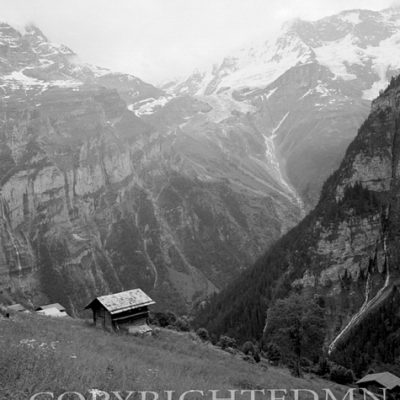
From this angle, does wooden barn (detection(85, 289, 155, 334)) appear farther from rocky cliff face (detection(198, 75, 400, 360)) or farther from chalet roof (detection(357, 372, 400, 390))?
rocky cliff face (detection(198, 75, 400, 360))

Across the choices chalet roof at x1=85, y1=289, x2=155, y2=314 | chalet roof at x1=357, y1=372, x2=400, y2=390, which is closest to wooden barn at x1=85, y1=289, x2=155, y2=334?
chalet roof at x1=85, y1=289, x2=155, y2=314

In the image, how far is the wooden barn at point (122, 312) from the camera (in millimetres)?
53875

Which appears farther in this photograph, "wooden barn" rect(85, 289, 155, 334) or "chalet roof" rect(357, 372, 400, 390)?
"chalet roof" rect(357, 372, 400, 390)

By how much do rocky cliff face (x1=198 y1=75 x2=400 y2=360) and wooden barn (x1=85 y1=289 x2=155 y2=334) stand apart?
82.6 meters

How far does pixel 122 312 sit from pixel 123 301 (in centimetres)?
192

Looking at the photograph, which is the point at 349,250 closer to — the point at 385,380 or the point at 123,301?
the point at 385,380

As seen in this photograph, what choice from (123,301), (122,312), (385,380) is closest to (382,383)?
(385,380)

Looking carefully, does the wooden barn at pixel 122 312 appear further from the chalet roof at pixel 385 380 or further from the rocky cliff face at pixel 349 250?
the rocky cliff face at pixel 349 250

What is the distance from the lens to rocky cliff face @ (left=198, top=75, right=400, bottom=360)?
141m

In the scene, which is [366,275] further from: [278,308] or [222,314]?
[278,308]

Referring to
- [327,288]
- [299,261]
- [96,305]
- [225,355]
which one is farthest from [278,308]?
[299,261]

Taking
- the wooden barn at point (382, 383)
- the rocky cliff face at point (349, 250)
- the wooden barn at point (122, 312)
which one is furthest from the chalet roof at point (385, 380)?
the rocky cliff face at point (349, 250)

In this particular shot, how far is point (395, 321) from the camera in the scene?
394 feet

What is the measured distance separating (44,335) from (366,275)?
426 feet
